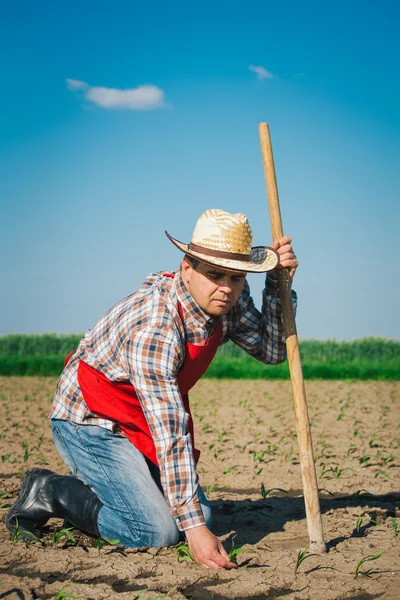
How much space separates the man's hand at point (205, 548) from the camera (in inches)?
120

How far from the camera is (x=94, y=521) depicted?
12.1ft

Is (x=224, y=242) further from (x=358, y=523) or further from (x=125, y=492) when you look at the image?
(x=358, y=523)

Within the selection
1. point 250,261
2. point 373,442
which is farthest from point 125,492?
point 373,442

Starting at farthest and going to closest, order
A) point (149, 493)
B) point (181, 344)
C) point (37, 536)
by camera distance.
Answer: point (37, 536) → point (149, 493) → point (181, 344)

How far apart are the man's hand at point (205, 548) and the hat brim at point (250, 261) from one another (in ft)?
4.22

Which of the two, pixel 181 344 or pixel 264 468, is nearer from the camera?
pixel 181 344

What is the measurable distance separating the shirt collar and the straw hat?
0.21m

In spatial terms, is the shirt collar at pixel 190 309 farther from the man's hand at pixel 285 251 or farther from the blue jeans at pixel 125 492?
the blue jeans at pixel 125 492

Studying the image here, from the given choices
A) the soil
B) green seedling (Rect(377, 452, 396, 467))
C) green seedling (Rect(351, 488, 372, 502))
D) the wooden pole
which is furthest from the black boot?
green seedling (Rect(377, 452, 396, 467))

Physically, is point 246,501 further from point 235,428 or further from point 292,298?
point 235,428

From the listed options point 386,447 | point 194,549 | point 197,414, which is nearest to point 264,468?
point 386,447

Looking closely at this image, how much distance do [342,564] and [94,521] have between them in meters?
1.42

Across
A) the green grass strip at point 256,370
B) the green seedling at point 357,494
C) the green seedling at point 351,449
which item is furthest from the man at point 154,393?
the green grass strip at point 256,370

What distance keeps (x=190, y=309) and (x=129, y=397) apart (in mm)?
629
